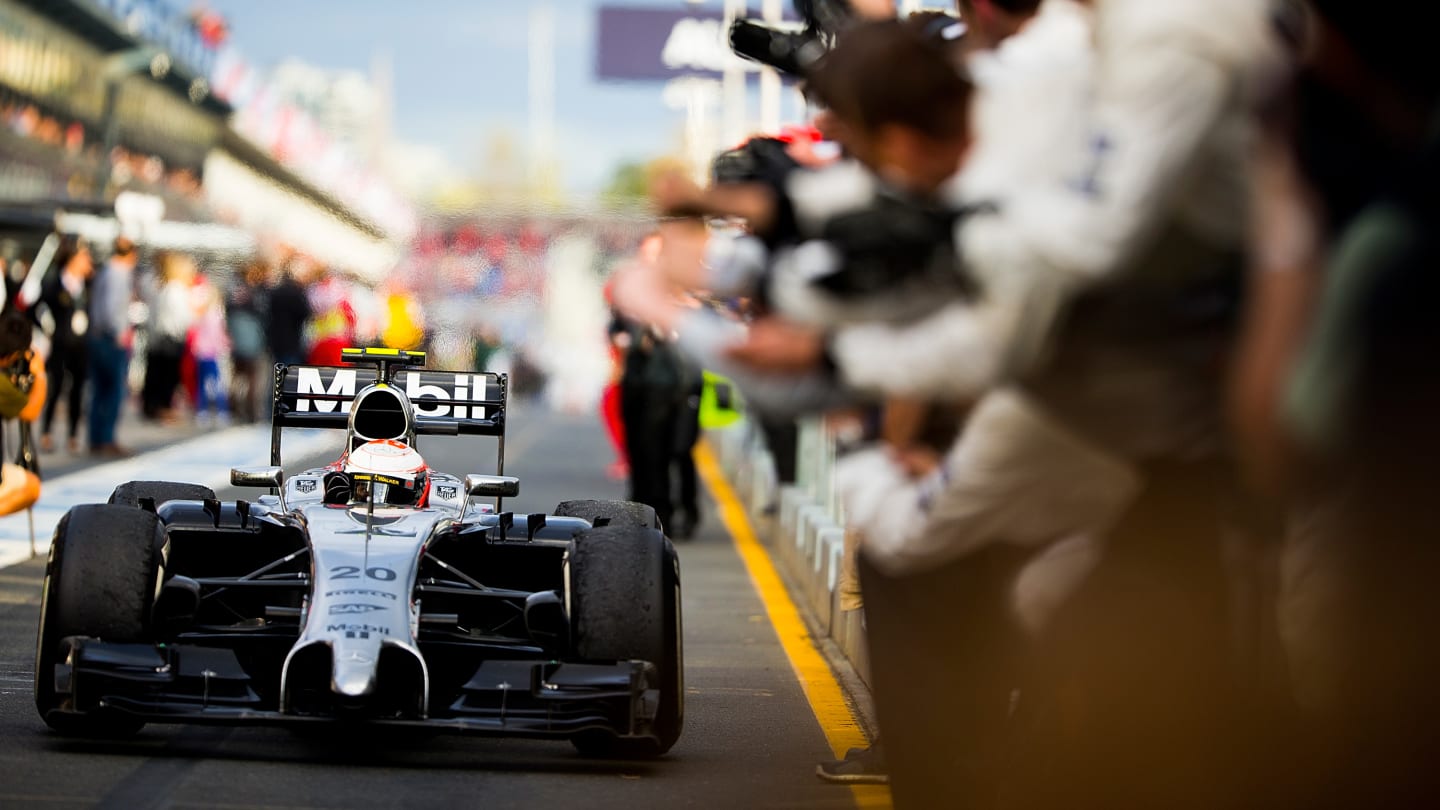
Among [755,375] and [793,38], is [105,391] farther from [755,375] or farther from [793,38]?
[755,375]

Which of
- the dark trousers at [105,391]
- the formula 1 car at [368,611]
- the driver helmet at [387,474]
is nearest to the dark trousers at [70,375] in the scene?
the dark trousers at [105,391]

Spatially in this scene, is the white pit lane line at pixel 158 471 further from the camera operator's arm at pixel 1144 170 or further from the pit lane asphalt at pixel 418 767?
the camera operator's arm at pixel 1144 170

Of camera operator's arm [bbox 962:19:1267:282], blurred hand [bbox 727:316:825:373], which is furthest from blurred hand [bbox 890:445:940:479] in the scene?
camera operator's arm [bbox 962:19:1267:282]

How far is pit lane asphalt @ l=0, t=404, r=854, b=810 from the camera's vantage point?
24.9 ft

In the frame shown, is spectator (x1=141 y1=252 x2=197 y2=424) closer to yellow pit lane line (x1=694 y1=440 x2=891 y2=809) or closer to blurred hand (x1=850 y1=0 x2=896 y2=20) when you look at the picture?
yellow pit lane line (x1=694 y1=440 x2=891 y2=809)

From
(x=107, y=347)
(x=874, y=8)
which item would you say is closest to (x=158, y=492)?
(x=874, y=8)

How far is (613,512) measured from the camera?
9.48m

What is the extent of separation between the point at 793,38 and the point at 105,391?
59.4ft

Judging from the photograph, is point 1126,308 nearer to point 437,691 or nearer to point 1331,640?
point 1331,640

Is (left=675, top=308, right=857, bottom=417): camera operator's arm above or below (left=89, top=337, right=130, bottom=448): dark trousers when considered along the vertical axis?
above

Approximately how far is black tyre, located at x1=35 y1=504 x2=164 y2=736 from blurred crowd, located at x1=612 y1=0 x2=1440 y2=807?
11.3 ft

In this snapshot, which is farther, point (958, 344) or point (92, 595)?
point (92, 595)

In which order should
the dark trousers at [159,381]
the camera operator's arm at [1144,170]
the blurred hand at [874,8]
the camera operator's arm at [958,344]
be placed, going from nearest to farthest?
the camera operator's arm at [1144,170] → the camera operator's arm at [958,344] → the blurred hand at [874,8] → the dark trousers at [159,381]

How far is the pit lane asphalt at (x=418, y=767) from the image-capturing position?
24.9ft
